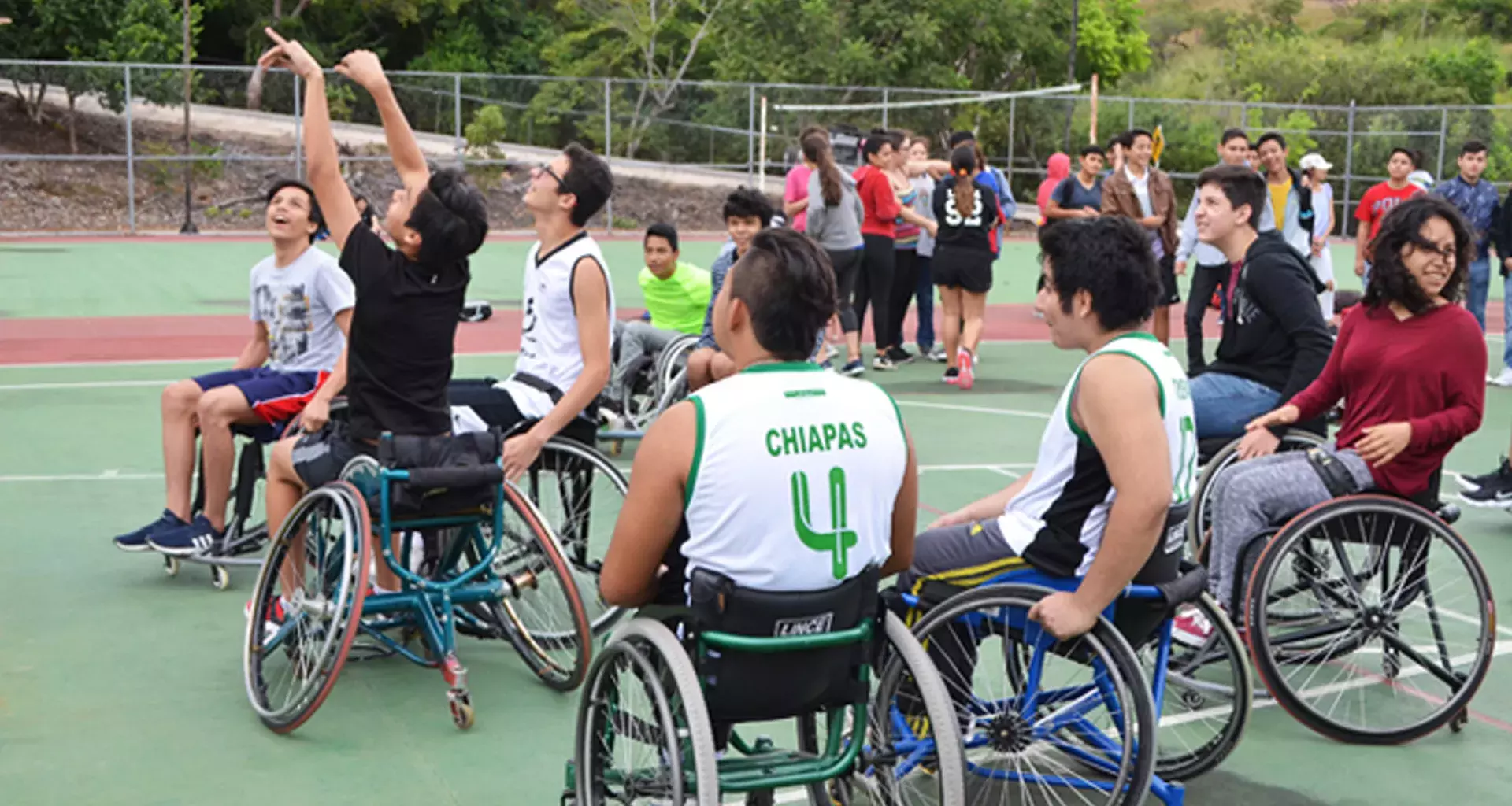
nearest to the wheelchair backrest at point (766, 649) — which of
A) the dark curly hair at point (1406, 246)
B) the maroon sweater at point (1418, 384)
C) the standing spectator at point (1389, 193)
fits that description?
the maroon sweater at point (1418, 384)

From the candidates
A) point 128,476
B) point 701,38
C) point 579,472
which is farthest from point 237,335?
point 701,38

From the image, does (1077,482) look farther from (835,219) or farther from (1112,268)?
(835,219)

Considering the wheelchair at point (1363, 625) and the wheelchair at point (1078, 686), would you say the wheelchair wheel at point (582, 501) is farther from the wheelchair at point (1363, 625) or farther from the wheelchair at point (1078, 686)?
the wheelchair at point (1363, 625)

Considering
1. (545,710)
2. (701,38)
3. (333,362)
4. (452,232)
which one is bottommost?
(545,710)

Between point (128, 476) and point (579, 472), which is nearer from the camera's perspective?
point (579, 472)

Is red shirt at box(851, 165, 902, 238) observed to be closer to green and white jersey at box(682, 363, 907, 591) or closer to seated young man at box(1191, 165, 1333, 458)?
seated young man at box(1191, 165, 1333, 458)

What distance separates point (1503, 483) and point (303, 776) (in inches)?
221

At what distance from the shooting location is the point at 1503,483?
7.52m

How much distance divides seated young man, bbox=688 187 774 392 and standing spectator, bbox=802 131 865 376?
2.10 m

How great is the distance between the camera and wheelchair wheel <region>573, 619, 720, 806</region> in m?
3.07

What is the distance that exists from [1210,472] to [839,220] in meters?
6.35

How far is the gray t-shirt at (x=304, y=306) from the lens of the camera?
246 inches

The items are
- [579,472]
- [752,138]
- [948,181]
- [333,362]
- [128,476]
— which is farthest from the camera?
[752,138]

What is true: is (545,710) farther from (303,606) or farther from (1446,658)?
(1446,658)
